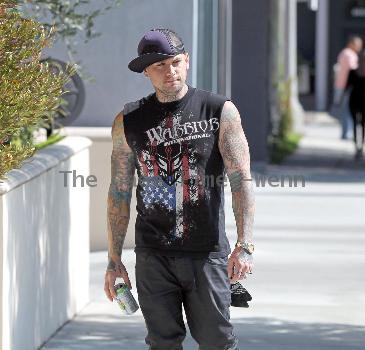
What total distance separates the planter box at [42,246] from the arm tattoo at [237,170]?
134 centimetres

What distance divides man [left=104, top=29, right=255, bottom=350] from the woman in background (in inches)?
612

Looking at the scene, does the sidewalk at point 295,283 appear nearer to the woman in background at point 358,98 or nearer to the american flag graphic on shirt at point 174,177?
the american flag graphic on shirt at point 174,177

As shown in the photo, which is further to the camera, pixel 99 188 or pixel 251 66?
pixel 251 66

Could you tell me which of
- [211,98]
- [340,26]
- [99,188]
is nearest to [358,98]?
[99,188]

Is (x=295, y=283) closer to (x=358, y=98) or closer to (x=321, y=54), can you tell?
(x=358, y=98)

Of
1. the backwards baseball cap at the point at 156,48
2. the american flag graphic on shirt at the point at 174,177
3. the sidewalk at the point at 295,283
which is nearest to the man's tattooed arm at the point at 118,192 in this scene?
the american flag graphic on shirt at the point at 174,177

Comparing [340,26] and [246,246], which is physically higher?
[340,26]

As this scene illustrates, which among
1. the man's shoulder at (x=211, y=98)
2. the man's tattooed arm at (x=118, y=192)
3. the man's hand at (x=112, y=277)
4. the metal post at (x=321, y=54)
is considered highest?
the metal post at (x=321, y=54)

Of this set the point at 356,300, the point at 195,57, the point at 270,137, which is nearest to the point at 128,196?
the point at 356,300

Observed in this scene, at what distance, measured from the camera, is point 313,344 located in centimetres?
812

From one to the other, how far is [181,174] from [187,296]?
538 millimetres

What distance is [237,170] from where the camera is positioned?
5797 millimetres

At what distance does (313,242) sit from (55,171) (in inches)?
195

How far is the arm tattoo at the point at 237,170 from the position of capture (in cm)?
573
